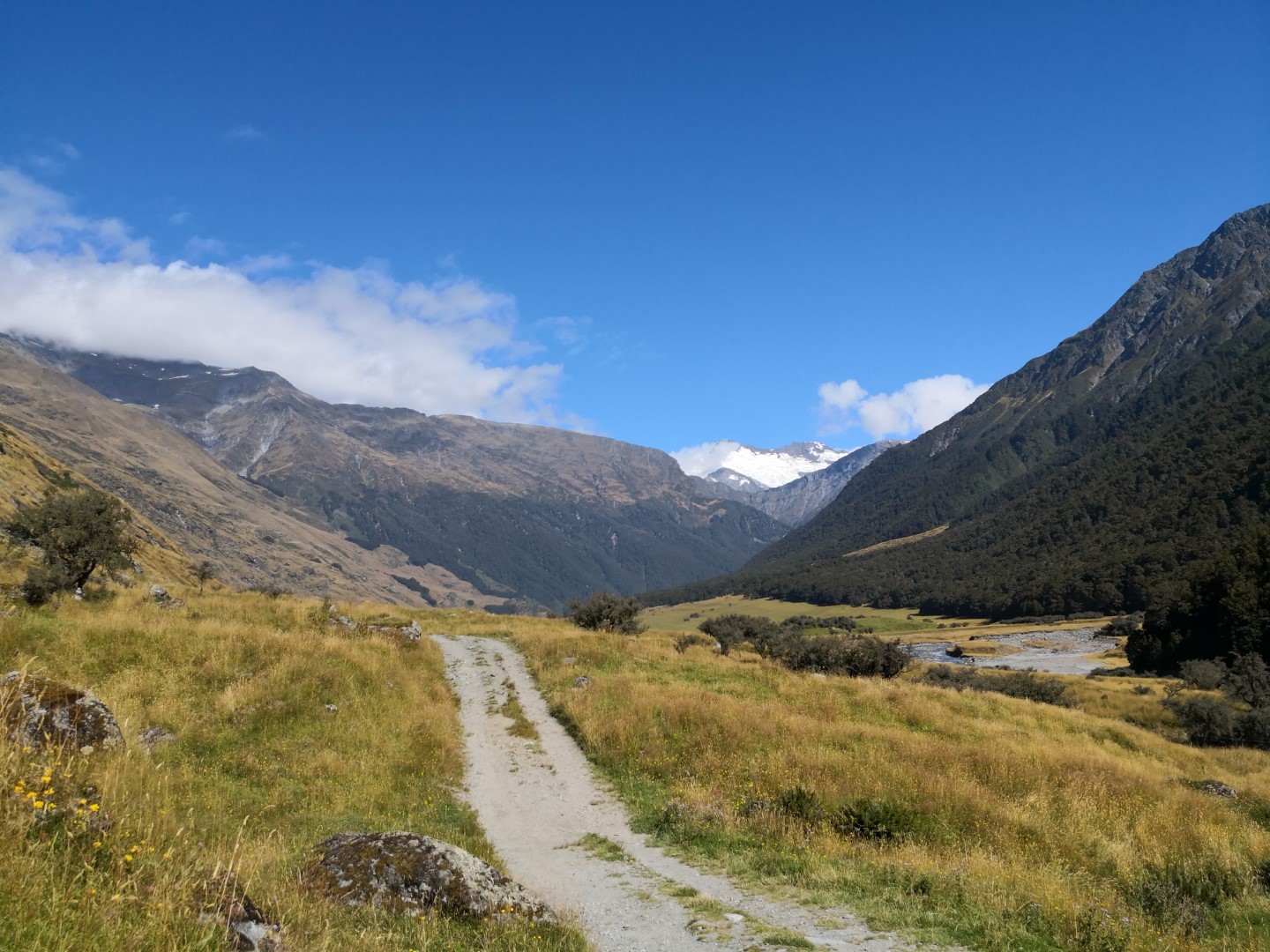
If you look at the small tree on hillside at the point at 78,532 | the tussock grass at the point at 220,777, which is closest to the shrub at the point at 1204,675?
the tussock grass at the point at 220,777

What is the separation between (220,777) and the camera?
12.7m

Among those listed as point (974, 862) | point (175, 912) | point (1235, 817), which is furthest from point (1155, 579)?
point (175, 912)

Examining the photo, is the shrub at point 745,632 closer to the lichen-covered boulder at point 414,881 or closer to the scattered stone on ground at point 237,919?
the lichen-covered boulder at point 414,881

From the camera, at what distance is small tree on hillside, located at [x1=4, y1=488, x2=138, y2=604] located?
26.0 meters

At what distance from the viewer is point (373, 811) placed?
12.6m

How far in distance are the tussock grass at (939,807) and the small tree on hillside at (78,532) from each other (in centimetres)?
1818

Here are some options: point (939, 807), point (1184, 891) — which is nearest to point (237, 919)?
point (1184, 891)

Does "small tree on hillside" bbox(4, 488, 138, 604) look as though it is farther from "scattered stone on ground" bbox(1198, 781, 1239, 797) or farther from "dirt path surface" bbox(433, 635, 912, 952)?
"scattered stone on ground" bbox(1198, 781, 1239, 797)

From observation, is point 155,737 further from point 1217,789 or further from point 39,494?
point 39,494

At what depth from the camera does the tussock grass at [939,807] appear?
8.83 m

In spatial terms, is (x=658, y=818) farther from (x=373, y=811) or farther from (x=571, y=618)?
(x=571, y=618)

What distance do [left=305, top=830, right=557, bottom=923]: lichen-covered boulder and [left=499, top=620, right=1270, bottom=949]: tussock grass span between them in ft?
14.5

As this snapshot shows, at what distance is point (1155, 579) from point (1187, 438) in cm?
7075

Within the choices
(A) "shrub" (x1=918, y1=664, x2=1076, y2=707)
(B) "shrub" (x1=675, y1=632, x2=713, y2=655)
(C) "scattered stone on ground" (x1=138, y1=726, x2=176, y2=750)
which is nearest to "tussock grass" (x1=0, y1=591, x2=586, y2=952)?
(C) "scattered stone on ground" (x1=138, y1=726, x2=176, y2=750)
